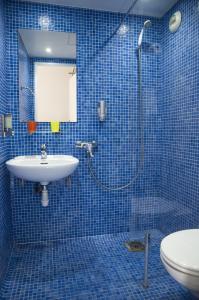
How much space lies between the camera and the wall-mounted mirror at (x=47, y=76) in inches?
82.0

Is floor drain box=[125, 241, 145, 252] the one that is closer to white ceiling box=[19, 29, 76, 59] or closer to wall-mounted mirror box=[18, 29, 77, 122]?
wall-mounted mirror box=[18, 29, 77, 122]

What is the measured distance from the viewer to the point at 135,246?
207 cm

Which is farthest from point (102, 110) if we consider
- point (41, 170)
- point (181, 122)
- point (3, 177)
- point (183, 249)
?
point (183, 249)

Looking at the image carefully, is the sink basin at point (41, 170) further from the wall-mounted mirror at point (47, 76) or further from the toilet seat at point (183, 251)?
the toilet seat at point (183, 251)

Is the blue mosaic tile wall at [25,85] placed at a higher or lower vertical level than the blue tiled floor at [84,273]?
higher

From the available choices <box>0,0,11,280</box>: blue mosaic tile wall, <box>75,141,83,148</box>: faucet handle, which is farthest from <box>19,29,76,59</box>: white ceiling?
<box>75,141,83,148</box>: faucet handle

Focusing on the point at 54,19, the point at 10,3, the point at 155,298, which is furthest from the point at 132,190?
the point at 10,3

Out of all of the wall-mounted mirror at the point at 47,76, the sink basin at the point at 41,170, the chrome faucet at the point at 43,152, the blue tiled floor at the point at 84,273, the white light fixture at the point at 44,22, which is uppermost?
the white light fixture at the point at 44,22

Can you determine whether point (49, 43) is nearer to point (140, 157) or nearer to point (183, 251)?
point (140, 157)

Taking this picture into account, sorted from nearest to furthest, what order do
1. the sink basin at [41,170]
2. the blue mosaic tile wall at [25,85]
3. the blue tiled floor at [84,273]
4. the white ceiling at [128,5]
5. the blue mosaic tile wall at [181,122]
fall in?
1. the blue tiled floor at [84,273]
2. the sink basin at [41,170]
3. the blue mosaic tile wall at [181,122]
4. the white ceiling at [128,5]
5. the blue mosaic tile wall at [25,85]

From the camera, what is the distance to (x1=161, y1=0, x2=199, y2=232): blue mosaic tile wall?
1.76m

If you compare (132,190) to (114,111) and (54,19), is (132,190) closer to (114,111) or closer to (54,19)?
(114,111)

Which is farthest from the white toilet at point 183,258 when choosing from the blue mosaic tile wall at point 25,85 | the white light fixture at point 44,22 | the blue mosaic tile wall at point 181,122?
the white light fixture at point 44,22

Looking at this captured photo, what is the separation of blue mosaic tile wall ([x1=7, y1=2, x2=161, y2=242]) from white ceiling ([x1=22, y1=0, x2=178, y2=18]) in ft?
0.19
